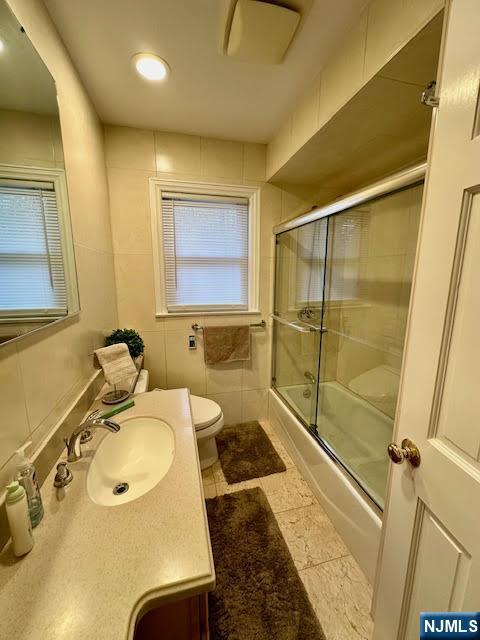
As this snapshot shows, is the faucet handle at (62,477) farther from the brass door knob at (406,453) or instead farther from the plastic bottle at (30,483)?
the brass door knob at (406,453)

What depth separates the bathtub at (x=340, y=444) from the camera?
1.19 meters

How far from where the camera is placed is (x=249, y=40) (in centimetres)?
106

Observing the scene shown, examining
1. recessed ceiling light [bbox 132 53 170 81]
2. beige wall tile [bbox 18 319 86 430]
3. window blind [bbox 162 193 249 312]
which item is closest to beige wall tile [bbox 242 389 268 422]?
window blind [bbox 162 193 249 312]

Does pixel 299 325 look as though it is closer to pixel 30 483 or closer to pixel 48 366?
pixel 48 366

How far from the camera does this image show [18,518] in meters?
0.56

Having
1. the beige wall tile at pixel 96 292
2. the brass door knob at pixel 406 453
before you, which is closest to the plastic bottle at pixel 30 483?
the beige wall tile at pixel 96 292

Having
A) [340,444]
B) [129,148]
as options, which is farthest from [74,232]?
[340,444]

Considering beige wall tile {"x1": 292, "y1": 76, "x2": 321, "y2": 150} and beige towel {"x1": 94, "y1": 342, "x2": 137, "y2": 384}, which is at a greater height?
beige wall tile {"x1": 292, "y1": 76, "x2": 321, "y2": 150}

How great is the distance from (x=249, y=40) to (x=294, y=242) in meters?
1.25

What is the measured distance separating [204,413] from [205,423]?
94mm

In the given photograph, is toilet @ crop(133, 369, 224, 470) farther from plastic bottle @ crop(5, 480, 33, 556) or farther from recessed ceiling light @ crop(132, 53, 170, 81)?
recessed ceiling light @ crop(132, 53, 170, 81)

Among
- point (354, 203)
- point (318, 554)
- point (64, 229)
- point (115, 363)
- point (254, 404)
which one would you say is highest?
point (354, 203)

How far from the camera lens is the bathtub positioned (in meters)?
1.19

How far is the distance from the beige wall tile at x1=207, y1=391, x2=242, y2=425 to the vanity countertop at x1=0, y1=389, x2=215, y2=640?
1491 millimetres
